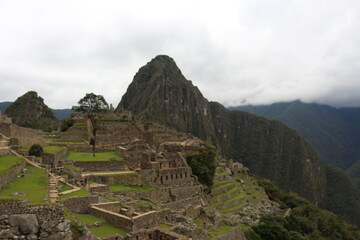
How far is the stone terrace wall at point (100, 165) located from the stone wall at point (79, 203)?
36.4ft

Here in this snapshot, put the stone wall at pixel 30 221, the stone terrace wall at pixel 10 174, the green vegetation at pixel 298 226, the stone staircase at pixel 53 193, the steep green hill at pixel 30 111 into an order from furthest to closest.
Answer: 1. the steep green hill at pixel 30 111
2. the green vegetation at pixel 298 226
3. the stone terrace wall at pixel 10 174
4. the stone staircase at pixel 53 193
5. the stone wall at pixel 30 221

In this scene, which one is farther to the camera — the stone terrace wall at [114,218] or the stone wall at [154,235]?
the stone terrace wall at [114,218]

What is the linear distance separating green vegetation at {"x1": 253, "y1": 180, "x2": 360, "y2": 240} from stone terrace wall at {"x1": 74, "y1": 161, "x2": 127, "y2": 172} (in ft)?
52.2

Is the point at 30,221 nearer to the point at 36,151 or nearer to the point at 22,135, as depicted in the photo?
the point at 36,151

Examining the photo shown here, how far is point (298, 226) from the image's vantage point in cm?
3897

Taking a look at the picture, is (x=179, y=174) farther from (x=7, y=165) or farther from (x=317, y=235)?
(x=317, y=235)

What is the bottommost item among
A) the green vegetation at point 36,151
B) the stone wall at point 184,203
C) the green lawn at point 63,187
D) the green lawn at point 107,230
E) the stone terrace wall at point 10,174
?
the stone wall at point 184,203

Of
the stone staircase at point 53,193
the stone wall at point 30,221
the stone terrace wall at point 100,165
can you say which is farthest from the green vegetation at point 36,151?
the stone wall at point 30,221

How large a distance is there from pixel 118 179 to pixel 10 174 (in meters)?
11.9

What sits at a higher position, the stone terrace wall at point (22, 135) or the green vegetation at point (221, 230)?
the stone terrace wall at point (22, 135)

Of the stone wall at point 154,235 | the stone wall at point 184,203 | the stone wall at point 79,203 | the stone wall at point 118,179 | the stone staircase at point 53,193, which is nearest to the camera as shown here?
the stone staircase at point 53,193

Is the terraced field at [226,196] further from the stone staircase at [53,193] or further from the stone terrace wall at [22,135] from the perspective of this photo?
the stone staircase at [53,193]

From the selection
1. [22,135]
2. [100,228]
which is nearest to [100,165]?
[22,135]

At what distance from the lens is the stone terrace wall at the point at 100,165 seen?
2603 centimetres
